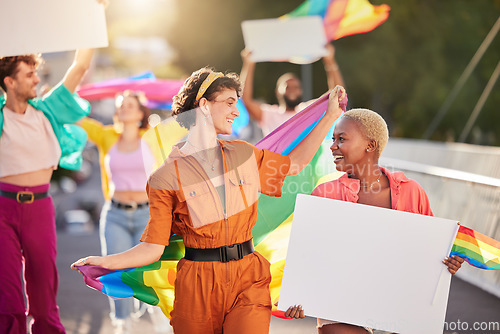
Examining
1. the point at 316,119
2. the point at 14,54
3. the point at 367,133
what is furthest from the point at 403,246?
the point at 14,54

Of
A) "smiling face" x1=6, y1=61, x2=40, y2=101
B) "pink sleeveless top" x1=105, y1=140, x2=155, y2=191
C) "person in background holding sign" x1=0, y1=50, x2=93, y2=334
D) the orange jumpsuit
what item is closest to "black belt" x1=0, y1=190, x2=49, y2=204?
"person in background holding sign" x1=0, y1=50, x2=93, y2=334

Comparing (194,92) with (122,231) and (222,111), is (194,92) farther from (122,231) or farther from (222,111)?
(122,231)

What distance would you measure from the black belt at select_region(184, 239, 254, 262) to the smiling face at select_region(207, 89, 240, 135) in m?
0.62

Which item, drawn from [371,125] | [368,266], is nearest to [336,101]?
[371,125]

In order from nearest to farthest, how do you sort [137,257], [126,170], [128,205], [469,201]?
[137,257], [128,205], [126,170], [469,201]

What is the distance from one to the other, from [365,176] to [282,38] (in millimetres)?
4288

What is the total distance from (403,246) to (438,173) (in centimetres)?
612

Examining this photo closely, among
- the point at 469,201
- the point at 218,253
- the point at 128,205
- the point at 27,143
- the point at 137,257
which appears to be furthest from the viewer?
the point at 469,201

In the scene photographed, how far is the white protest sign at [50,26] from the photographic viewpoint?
5.13 meters

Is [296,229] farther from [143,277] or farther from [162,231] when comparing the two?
[143,277]

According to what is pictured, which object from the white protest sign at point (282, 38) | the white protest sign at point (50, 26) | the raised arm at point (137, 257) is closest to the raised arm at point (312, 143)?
the raised arm at point (137, 257)

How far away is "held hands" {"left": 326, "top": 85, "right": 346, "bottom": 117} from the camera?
4316 mm

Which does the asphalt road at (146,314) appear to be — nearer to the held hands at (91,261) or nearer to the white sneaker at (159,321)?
the white sneaker at (159,321)

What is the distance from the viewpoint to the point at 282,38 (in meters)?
8.30
